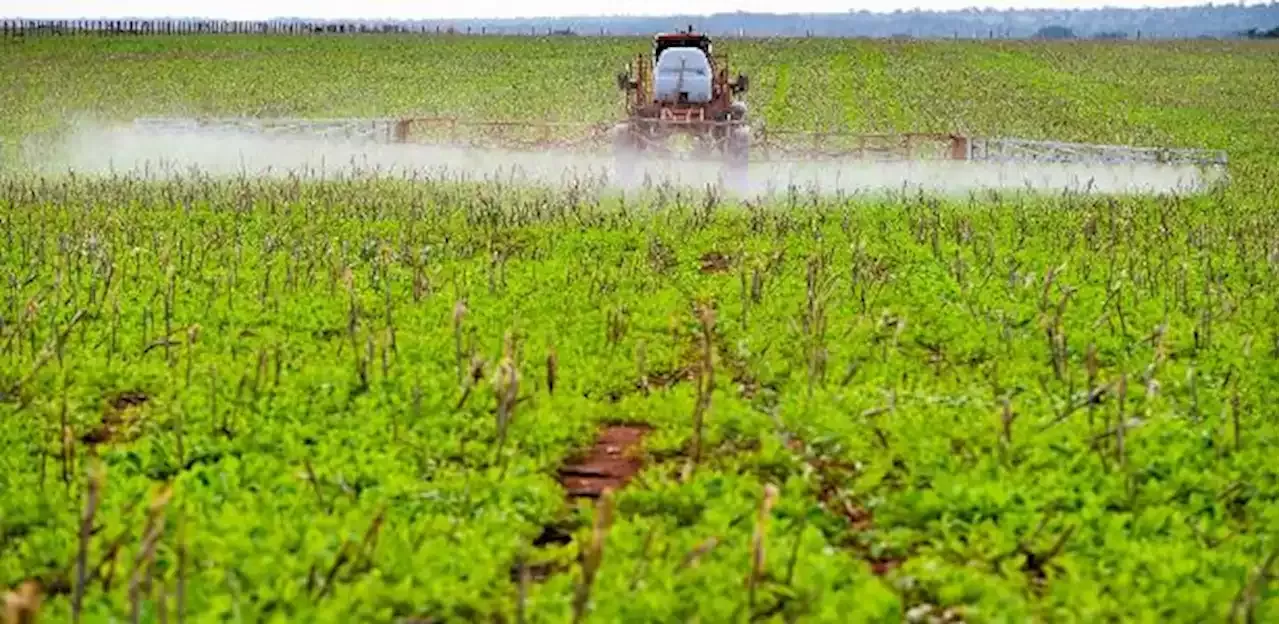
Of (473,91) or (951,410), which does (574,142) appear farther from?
(473,91)

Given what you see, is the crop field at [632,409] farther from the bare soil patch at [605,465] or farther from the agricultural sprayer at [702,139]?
the agricultural sprayer at [702,139]

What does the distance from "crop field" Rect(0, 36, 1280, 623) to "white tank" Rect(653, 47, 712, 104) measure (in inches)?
301

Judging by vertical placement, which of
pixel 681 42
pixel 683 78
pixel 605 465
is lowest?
pixel 605 465

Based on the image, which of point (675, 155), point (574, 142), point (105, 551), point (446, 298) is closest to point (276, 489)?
point (105, 551)

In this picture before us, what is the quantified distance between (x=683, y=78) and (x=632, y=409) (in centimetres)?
1917

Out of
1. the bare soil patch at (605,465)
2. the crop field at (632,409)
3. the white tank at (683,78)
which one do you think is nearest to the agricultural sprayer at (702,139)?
the white tank at (683,78)

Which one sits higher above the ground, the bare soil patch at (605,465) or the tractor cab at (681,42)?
the tractor cab at (681,42)

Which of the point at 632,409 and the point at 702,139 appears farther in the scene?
the point at 702,139

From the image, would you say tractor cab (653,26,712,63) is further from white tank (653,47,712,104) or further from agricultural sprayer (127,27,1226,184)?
white tank (653,47,712,104)

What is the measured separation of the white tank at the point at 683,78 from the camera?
2850 cm

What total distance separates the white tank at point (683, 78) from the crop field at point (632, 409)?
7.64m

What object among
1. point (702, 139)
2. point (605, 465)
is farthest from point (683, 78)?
point (605, 465)

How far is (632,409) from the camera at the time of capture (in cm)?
1012

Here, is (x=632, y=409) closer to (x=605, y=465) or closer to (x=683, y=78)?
(x=605, y=465)
